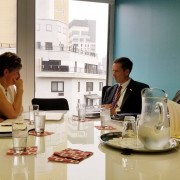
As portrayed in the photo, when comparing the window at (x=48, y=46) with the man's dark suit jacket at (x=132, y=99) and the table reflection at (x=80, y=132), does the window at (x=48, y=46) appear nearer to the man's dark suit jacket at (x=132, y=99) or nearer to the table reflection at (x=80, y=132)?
the man's dark suit jacket at (x=132, y=99)

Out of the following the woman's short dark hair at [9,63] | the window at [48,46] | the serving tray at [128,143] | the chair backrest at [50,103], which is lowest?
the chair backrest at [50,103]

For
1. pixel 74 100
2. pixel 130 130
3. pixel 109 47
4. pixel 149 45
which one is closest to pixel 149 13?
pixel 149 45

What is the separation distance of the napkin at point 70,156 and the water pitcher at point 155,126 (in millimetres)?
245

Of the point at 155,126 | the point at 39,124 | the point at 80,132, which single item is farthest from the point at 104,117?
the point at 155,126

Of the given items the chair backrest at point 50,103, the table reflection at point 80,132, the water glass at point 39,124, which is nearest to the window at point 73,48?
the chair backrest at point 50,103

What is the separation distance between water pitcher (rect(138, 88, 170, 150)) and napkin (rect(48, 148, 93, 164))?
0.24 metres

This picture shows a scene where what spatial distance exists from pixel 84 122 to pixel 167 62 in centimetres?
153

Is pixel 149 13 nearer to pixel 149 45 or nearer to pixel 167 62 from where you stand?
pixel 149 45

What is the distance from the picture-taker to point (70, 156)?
1.15 meters

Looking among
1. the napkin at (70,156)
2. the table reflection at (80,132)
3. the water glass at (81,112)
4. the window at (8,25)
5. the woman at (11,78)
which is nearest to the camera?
the napkin at (70,156)

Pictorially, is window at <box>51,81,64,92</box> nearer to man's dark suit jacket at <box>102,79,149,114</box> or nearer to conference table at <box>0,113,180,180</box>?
man's dark suit jacket at <box>102,79,149,114</box>

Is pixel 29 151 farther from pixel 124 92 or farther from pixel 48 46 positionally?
pixel 48 46

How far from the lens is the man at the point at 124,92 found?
9.88ft

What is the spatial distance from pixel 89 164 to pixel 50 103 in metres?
2.03
